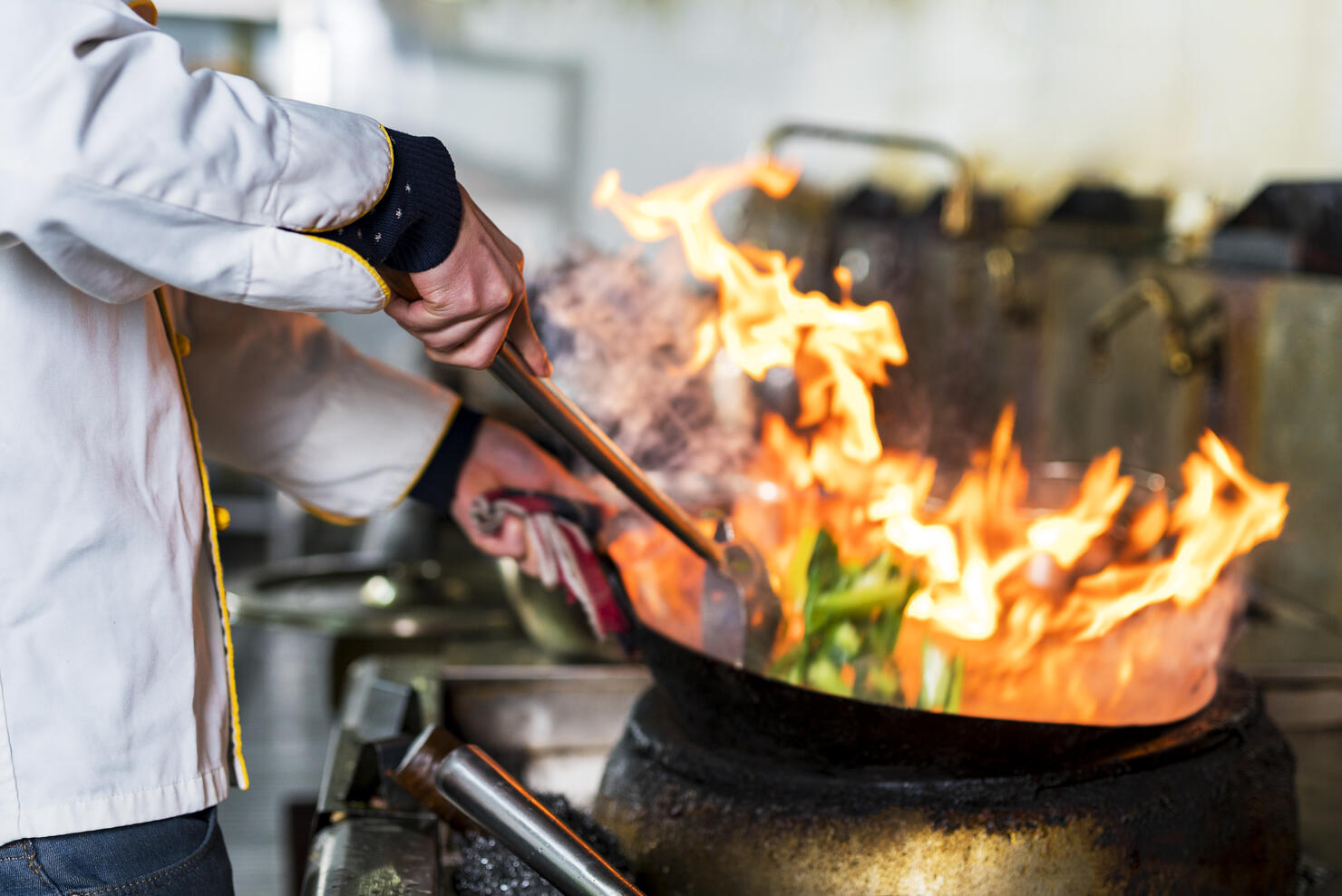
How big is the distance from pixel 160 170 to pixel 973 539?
1.25m

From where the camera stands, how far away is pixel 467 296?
108cm

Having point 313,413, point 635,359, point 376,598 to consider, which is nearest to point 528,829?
point 313,413

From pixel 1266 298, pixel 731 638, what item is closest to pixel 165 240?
pixel 731 638

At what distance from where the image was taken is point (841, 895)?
1.25m

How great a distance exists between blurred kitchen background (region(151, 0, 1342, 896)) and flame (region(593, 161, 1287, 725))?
15.1 inches

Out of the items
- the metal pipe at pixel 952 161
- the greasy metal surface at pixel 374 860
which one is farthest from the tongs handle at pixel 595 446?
the metal pipe at pixel 952 161

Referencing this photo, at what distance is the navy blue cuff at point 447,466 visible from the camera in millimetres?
1567

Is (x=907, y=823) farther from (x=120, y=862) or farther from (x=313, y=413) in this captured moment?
(x=313, y=413)

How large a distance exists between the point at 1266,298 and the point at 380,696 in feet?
6.06

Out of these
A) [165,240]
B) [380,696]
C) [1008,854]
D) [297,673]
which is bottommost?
[297,673]

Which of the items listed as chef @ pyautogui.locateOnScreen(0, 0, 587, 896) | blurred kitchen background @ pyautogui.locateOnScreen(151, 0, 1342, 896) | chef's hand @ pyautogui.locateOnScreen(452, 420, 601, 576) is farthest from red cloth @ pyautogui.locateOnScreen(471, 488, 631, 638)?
blurred kitchen background @ pyautogui.locateOnScreen(151, 0, 1342, 896)

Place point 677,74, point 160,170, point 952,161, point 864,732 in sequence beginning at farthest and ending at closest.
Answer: point 677,74, point 952,161, point 864,732, point 160,170

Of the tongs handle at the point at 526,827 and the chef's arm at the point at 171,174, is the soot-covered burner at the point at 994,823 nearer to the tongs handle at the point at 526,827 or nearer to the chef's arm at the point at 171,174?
the tongs handle at the point at 526,827

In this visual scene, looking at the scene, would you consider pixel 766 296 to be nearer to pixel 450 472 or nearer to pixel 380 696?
pixel 450 472
